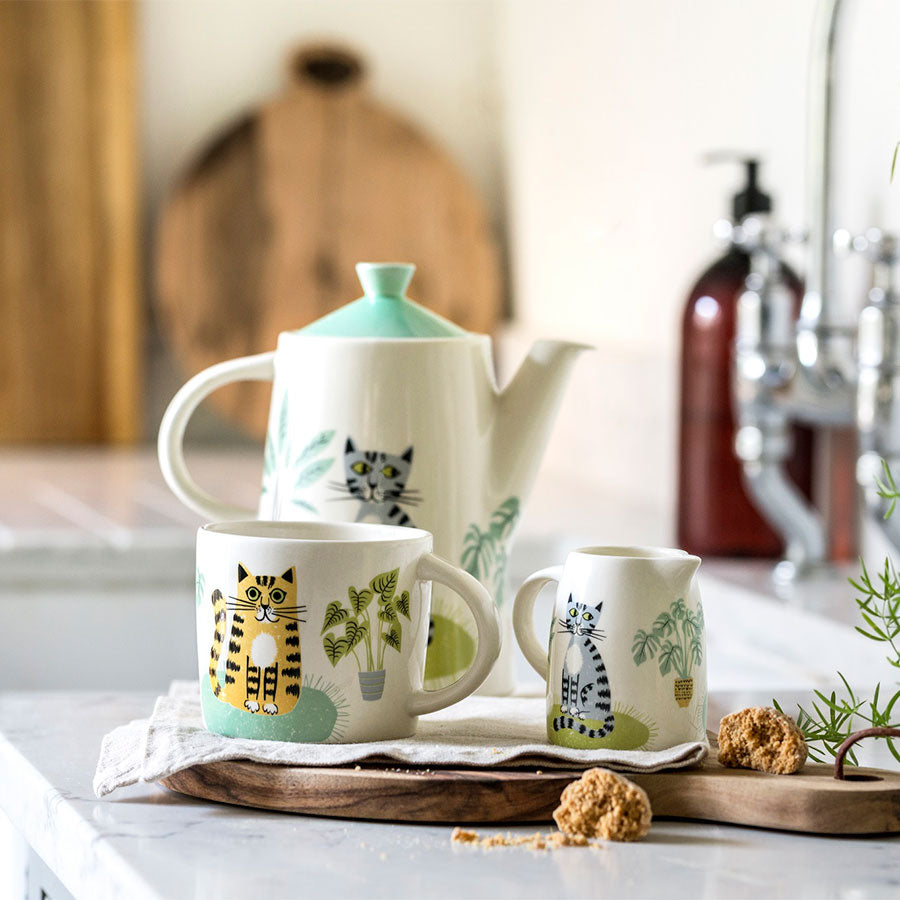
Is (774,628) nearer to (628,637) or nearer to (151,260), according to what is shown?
(628,637)

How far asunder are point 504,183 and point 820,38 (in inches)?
43.7

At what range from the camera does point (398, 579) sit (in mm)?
508

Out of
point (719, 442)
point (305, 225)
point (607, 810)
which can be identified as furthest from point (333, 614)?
point (305, 225)

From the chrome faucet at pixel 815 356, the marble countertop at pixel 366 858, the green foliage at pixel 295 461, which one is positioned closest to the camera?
the marble countertop at pixel 366 858

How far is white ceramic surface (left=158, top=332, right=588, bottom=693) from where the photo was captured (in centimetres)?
61

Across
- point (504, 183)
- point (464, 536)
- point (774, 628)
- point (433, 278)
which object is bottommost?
point (774, 628)

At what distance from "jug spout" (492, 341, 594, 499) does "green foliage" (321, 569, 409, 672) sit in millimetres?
156

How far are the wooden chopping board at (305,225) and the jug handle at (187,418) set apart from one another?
1397mm

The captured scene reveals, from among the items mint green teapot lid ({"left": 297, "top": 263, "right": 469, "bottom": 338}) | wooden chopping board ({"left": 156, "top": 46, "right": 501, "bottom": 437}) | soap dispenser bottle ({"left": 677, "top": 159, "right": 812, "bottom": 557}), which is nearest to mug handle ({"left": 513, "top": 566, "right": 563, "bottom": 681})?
mint green teapot lid ({"left": 297, "top": 263, "right": 469, "bottom": 338})

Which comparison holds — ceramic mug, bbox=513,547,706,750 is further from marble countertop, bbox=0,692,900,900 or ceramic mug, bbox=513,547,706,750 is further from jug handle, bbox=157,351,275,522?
jug handle, bbox=157,351,275,522

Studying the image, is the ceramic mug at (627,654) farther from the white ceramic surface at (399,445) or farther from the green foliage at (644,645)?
the white ceramic surface at (399,445)

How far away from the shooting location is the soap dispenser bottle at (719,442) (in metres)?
1.25

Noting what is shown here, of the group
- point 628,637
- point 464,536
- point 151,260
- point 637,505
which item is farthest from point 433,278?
point 628,637

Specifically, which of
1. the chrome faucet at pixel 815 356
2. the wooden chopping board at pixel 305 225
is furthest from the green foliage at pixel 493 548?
the wooden chopping board at pixel 305 225
